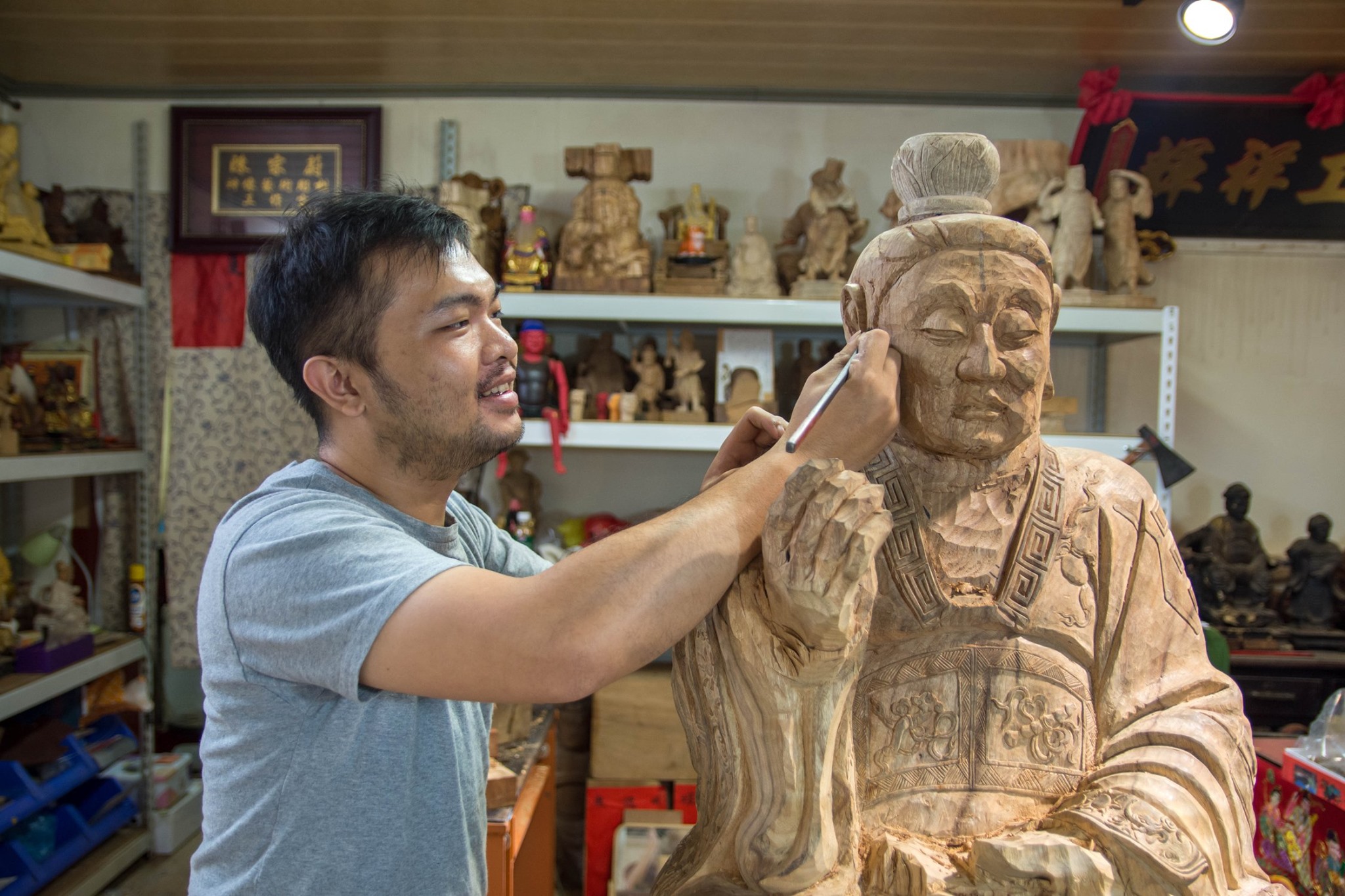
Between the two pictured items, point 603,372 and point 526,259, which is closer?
point 526,259

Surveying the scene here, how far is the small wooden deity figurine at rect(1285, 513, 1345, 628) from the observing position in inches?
128

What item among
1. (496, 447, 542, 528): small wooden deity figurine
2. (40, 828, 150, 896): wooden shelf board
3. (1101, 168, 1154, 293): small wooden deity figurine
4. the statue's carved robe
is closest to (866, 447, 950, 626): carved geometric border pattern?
the statue's carved robe

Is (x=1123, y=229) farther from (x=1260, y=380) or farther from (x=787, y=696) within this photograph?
(x=787, y=696)

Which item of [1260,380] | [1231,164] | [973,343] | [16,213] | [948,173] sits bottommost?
[973,343]

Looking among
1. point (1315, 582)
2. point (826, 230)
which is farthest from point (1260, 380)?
point (826, 230)

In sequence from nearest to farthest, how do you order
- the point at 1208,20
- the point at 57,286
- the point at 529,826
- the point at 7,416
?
the point at 529,826 < the point at 1208,20 < the point at 7,416 < the point at 57,286

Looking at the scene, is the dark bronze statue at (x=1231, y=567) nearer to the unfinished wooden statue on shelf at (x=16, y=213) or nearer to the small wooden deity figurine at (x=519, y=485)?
the small wooden deity figurine at (x=519, y=485)

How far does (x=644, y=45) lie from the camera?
3.26 m

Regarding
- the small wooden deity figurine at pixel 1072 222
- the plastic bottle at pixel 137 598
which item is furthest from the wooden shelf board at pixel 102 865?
the small wooden deity figurine at pixel 1072 222

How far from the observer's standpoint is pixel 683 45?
325cm

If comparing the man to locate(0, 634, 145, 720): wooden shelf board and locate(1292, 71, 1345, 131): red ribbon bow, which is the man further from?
locate(1292, 71, 1345, 131): red ribbon bow

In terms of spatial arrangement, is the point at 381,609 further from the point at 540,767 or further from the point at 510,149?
the point at 510,149

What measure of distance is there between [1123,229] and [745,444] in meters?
2.71

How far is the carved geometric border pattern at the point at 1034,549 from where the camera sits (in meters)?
1.22
